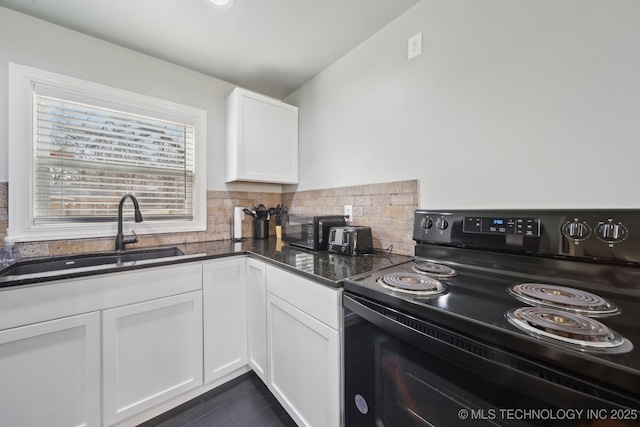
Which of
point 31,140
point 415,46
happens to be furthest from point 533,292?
point 31,140

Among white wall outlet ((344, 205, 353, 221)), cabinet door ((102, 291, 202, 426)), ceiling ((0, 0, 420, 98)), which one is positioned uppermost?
ceiling ((0, 0, 420, 98))

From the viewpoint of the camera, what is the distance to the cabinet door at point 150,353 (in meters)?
1.18

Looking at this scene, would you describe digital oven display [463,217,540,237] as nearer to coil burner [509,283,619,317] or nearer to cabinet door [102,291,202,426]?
coil burner [509,283,619,317]

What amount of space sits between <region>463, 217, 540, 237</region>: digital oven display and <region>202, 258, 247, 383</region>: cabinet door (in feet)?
4.53

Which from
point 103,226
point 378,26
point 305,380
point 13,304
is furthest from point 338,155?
point 13,304

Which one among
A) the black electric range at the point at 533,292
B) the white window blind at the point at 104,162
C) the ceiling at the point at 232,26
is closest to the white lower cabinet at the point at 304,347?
the black electric range at the point at 533,292

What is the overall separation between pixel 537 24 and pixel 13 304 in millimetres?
2460

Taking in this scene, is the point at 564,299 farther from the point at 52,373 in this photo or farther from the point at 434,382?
the point at 52,373

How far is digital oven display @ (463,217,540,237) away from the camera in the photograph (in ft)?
3.03

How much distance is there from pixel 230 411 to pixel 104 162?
1820 mm

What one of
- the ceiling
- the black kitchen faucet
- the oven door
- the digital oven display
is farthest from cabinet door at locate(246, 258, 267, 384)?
the ceiling

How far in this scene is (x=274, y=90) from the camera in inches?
91.8

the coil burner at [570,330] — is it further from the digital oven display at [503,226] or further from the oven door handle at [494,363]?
the digital oven display at [503,226]

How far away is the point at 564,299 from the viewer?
2.26 ft
